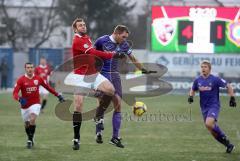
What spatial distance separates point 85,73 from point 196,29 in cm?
2138

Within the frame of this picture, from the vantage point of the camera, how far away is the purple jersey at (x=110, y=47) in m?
12.9

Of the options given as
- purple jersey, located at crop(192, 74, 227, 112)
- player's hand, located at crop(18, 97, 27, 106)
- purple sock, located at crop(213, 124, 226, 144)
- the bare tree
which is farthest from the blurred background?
purple sock, located at crop(213, 124, 226, 144)

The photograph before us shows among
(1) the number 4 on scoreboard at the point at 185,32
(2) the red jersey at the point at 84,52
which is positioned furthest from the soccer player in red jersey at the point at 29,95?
(1) the number 4 on scoreboard at the point at 185,32

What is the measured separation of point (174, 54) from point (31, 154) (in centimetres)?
2484

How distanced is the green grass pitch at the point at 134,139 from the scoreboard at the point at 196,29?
9.26 meters

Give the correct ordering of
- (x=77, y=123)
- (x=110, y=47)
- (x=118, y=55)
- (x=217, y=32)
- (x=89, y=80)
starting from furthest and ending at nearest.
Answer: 1. (x=217, y=32)
2. (x=89, y=80)
3. (x=77, y=123)
4. (x=110, y=47)
5. (x=118, y=55)

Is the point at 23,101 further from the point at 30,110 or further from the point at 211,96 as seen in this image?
the point at 211,96

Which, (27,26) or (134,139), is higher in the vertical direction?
(27,26)

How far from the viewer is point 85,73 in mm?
13094

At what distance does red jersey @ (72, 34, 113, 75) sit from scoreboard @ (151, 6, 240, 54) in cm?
2126

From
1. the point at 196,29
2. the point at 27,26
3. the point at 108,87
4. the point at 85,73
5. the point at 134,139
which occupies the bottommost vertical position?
the point at 134,139

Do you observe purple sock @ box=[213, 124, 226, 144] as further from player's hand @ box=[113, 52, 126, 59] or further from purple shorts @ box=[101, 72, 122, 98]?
player's hand @ box=[113, 52, 126, 59]

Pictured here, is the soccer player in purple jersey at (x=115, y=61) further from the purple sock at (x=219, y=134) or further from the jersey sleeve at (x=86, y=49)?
the purple sock at (x=219, y=134)

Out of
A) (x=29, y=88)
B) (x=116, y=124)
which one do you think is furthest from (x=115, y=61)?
(x=29, y=88)
